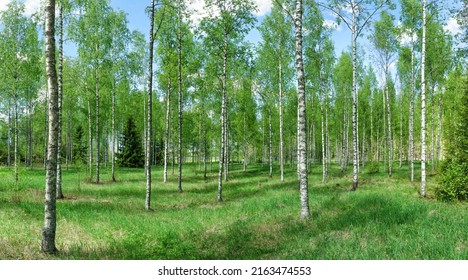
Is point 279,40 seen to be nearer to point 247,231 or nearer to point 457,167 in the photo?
point 457,167

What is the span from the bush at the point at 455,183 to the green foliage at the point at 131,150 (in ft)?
113

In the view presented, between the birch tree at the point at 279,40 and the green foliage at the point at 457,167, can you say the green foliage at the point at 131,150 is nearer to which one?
the birch tree at the point at 279,40

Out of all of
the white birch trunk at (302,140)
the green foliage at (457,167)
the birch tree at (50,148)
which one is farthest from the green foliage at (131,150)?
the green foliage at (457,167)

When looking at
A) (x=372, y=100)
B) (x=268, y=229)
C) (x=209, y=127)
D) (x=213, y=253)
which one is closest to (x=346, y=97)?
(x=372, y=100)

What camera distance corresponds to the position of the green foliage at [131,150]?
1564 inches

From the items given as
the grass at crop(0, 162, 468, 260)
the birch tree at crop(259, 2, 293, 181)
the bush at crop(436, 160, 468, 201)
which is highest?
the birch tree at crop(259, 2, 293, 181)

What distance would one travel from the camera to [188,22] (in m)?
18.9

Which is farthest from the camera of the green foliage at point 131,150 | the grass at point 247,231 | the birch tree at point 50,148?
the green foliage at point 131,150

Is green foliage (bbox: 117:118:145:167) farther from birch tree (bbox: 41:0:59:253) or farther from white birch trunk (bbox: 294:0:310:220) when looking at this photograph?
birch tree (bbox: 41:0:59:253)

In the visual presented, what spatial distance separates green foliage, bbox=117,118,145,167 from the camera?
3972 cm

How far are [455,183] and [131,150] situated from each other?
35.9 metres

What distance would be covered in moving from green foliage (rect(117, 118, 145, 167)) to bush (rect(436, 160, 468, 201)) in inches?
1358

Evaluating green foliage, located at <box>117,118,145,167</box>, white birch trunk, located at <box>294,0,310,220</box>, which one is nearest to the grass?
white birch trunk, located at <box>294,0,310,220</box>

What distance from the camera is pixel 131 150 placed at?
40.3 m
